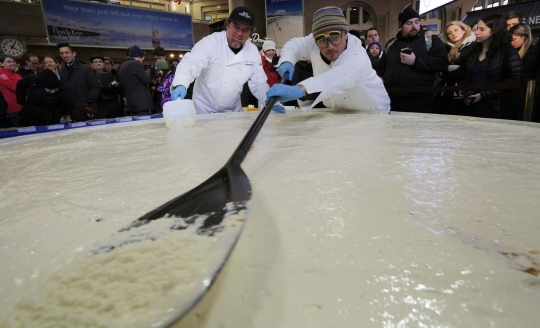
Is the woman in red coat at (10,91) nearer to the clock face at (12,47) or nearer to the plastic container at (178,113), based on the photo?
the plastic container at (178,113)

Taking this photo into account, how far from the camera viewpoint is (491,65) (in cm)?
228

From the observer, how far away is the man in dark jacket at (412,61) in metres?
2.45

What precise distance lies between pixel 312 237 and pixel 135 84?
3.51 meters

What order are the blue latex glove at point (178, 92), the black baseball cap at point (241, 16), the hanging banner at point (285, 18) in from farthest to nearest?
1. the hanging banner at point (285, 18)
2. the black baseball cap at point (241, 16)
3. the blue latex glove at point (178, 92)

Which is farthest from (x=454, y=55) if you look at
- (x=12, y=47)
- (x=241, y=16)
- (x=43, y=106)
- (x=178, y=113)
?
(x=12, y=47)

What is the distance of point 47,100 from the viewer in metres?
3.05

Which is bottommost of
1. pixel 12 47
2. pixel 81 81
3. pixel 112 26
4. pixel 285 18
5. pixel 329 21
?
pixel 81 81

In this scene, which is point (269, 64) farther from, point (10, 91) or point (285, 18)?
point (285, 18)

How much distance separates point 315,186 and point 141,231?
0.35 m

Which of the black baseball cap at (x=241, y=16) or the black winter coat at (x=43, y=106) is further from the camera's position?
the black winter coat at (x=43, y=106)

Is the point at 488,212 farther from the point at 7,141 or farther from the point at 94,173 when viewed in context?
the point at 7,141

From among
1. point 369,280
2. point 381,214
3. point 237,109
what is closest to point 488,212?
point 381,214

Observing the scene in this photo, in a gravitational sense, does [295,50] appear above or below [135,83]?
above

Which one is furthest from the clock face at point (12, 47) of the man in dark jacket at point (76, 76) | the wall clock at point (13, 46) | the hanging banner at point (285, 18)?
the hanging banner at point (285, 18)
